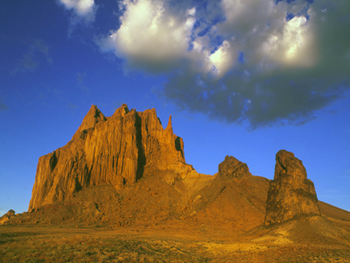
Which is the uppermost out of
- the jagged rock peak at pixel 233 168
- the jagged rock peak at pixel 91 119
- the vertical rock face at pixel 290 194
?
the jagged rock peak at pixel 91 119

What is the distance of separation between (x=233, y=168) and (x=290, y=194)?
77.0ft

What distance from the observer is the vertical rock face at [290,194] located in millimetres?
26141

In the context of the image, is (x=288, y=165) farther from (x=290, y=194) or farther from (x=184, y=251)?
(x=184, y=251)

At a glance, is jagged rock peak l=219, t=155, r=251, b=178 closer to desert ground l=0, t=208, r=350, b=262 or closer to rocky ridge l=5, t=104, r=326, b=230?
rocky ridge l=5, t=104, r=326, b=230

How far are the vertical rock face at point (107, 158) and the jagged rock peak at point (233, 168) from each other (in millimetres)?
8968

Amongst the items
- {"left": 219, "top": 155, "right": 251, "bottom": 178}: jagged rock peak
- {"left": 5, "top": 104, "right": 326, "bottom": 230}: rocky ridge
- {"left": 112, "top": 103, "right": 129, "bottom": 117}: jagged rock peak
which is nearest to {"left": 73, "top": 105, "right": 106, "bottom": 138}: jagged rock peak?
{"left": 5, "top": 104, "right": 326, "bottom": 230}: rocky ridge

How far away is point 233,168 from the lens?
166 ft

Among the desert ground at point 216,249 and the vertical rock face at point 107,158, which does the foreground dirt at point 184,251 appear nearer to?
the desert ground at point 216,249

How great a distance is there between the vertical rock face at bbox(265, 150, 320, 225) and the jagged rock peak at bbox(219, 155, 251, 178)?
64.8 feet

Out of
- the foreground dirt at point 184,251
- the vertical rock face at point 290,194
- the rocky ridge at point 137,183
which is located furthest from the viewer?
the rocky ridge at point 137,183

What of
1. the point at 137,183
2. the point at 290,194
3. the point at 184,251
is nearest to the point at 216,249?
the point at 184,251

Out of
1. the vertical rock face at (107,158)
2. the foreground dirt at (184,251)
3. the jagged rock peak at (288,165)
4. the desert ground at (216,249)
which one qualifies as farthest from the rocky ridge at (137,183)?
the foreground dirt at (184,251)

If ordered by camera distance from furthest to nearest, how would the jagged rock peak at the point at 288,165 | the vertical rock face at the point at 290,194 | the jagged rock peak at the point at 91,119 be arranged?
the jagged rock peak at the point at 91,119 < the jagged rock peak at the point at 288,165 < the vertical rock face at the point at 290,194

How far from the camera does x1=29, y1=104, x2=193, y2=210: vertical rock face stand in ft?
173
